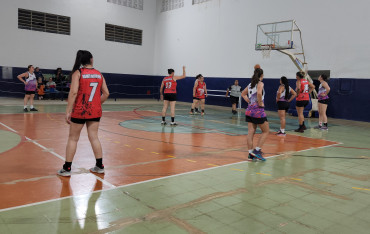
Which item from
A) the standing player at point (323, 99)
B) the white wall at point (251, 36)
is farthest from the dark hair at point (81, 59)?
the white wall at point (251, 36)

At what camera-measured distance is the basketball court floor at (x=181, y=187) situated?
11.5ft

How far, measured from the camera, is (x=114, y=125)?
422 inches

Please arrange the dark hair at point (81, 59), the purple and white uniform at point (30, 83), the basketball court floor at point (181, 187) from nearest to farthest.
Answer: the basketball court floor at point (181, 187), the dark hair at point (81, 59), the purple and white uniform at point (30, 83)

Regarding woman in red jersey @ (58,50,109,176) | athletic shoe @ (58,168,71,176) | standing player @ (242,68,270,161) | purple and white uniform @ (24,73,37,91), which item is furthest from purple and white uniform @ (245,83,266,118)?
purple and white uniform @ (24,73,37,91)

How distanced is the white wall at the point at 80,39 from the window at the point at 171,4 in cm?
105

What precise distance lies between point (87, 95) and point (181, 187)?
6.81 ft

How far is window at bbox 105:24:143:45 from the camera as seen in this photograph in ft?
77.0

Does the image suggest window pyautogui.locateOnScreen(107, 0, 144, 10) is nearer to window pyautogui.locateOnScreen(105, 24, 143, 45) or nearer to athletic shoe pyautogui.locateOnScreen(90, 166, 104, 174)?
window pyautogui.locateOnScreen(105, 24, 143, 45)

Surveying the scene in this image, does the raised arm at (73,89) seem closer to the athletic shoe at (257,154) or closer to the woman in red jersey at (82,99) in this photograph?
the woman in red jersey at (82,99)

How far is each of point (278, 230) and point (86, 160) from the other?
158 inches

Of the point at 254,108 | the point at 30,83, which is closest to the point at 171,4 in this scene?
the point at 30,83

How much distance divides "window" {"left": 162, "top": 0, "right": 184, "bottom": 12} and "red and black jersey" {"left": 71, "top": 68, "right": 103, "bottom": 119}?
20.4 m

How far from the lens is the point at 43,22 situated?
20.3m

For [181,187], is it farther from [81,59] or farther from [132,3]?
[132,3]
